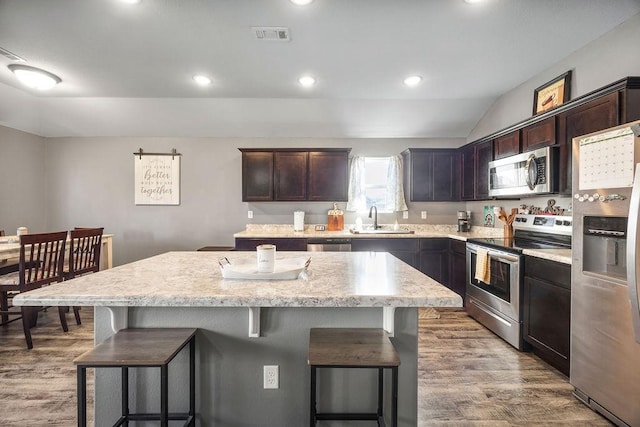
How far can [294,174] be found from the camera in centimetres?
433

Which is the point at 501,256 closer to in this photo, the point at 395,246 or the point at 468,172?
the point at 395,246

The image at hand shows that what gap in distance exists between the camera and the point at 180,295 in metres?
1.11

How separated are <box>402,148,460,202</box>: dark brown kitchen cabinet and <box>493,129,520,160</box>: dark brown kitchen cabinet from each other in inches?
32.5

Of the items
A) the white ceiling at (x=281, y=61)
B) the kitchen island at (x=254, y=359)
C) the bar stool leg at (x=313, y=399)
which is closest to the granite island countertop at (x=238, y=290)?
the kitchen island at (x=254, y=359)

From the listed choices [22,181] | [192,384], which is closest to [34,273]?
[22,181]

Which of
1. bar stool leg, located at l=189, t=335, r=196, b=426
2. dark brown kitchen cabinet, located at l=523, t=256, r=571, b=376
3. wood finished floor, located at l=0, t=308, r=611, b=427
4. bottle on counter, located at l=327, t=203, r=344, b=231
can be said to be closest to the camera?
bar stool leg, located at l=189, t=335, r=196, b=426

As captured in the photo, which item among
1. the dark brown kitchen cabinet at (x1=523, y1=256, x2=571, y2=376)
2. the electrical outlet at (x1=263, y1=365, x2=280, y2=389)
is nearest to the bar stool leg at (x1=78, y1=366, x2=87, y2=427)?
the electrical outlet at (x1=263, y1=365, x2=280, y2=389)

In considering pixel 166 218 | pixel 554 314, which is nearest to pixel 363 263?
pixel 554 314

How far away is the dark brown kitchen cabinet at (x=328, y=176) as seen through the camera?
432 centimetres

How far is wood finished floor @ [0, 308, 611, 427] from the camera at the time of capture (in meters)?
1.83

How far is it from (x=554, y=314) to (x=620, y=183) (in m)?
1.12

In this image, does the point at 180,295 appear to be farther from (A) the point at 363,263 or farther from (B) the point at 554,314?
(B) the point at 554,314

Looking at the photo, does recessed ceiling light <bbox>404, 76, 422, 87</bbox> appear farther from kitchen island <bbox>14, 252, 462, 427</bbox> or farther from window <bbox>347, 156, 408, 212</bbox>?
kitchen island <bbox>14, 252, 462, 427</bbox>

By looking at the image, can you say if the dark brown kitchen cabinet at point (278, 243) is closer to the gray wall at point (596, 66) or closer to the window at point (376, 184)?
the window at point (376, 184)
